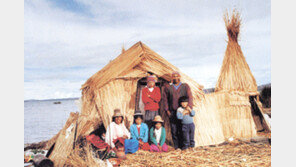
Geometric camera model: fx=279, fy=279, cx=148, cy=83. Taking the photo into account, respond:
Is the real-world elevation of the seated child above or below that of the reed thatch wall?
below

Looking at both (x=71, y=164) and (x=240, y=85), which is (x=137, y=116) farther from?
(x=240, y=85)

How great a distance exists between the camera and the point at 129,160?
479 centimetres

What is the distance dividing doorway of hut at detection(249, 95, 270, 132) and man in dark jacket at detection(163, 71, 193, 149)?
2.44 metres

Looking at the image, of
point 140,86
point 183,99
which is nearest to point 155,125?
point 183,99

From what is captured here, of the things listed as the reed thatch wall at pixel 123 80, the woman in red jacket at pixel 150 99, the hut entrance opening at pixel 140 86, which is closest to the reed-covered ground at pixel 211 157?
the woman in red jacket at pixel 150 99

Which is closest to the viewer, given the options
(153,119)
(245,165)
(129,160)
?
(245,165)

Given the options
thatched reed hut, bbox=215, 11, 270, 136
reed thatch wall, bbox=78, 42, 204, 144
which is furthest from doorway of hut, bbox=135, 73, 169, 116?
thatched reed hut, bbox=215, 11, 270, 136

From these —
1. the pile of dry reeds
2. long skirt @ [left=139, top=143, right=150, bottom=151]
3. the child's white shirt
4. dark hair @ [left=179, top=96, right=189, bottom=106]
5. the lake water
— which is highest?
the pile of dry reeds

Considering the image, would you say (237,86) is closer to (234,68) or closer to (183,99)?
(234,68)

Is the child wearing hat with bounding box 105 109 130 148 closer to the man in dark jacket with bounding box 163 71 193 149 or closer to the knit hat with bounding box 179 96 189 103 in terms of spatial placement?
the man in dark jacket with bounding box 163 71 193 149

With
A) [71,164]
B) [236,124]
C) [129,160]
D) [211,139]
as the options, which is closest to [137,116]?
[129,160]

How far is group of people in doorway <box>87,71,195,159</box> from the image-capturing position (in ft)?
17.2

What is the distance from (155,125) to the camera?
18.1ft

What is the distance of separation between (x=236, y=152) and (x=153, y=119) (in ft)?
5.68
